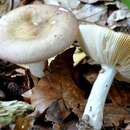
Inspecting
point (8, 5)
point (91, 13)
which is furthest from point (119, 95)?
point (8, 5)

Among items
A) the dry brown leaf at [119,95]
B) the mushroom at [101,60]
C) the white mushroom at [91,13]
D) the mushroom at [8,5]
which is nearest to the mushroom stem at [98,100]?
the mushroom at [101,60]

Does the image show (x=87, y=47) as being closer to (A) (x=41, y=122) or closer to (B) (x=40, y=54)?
(B) (x=40, y=54)

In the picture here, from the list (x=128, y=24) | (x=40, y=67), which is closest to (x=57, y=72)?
(x=40, y=67)

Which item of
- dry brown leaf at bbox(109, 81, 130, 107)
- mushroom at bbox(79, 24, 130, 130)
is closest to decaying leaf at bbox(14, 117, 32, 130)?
mushroom at bbox(79, 24, 130, 130)

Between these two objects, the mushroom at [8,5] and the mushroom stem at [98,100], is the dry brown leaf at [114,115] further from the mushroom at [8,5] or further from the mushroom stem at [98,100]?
the mushroom at [8,5]

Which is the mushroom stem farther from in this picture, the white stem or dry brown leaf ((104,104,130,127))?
the white stem

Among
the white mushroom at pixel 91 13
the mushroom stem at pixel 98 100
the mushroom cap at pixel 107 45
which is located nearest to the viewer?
the mushroom cap at pixel 107 45

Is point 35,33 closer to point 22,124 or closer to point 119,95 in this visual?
point 22,124
